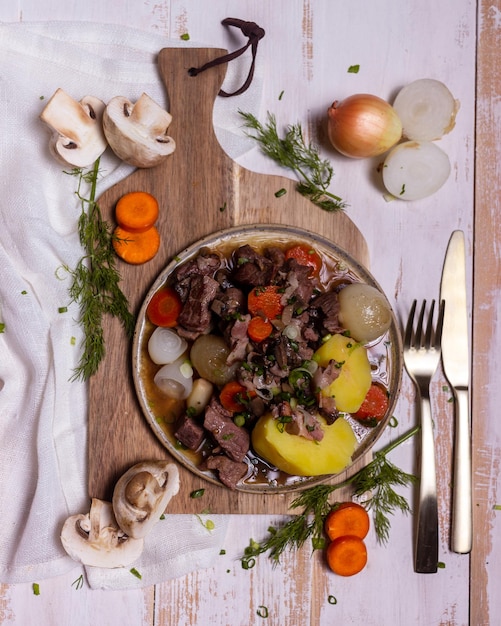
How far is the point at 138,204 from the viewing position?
111 inches

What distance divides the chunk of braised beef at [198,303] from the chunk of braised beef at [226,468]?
56 cm

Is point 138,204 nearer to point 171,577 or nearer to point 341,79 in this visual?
point 341,79

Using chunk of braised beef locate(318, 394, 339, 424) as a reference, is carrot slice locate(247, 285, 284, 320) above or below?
above

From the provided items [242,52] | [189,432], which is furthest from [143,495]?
[242,52]

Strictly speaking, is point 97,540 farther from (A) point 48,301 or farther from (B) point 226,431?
(A) point 48,301

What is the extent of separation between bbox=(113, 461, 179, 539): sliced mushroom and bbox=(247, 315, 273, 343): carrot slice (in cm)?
67

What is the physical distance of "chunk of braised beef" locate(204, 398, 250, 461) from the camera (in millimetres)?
2672

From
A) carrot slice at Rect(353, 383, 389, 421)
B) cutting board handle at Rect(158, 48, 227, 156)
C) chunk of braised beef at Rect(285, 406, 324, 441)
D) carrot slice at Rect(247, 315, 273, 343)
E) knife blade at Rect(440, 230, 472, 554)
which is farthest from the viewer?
knife blade at Rect(440, 230, 472, 554)

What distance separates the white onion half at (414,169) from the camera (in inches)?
116

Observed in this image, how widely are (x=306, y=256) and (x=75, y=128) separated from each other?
3.76 feet

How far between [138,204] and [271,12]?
3.83 feet

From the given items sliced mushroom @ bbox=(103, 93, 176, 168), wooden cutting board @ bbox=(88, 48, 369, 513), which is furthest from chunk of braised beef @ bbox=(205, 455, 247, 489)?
sliced mushroom @ bbox=(103, 93, 176, 168)

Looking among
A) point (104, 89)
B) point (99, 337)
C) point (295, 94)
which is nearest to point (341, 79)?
point (295, 94)

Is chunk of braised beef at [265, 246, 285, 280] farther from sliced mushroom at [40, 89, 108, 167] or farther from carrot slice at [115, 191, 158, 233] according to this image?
sliced mushroom at [40, 89, 108, 167]
